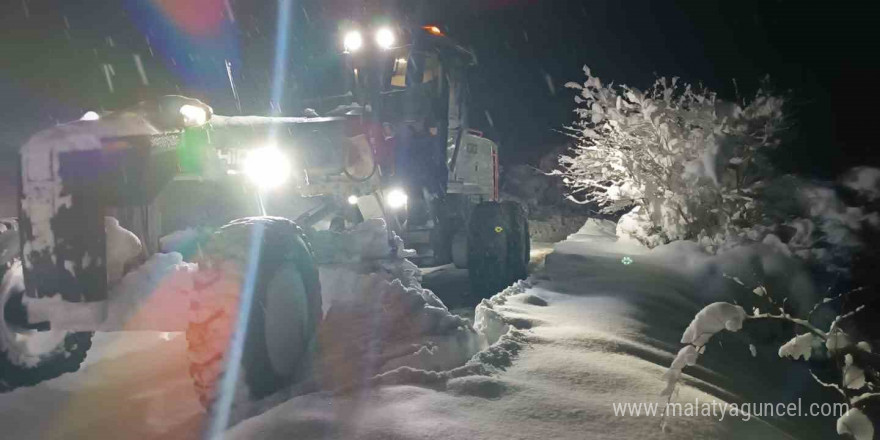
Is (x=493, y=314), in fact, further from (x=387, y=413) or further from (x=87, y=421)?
(x=87, y=421)

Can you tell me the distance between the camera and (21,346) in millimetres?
3340

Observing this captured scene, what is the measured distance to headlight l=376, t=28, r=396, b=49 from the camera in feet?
18.9

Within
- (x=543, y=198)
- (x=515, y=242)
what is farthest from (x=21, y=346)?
(x=543, y=198)

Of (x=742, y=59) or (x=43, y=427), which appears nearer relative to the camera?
(x=43, y=427)

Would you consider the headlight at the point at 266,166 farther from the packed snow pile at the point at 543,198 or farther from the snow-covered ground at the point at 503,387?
the packed snow pile at the point at 543,198

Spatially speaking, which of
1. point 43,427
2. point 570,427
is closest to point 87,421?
point 43,427

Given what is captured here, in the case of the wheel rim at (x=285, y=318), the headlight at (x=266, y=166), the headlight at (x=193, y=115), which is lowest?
the wheel rim at (x=285, y=318)

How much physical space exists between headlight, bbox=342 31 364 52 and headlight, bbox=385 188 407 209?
1.46 m

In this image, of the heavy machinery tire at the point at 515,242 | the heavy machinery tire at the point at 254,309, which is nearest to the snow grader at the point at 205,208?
the heavy machinery tire at the point at 254,309

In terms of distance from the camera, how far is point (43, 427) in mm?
3014

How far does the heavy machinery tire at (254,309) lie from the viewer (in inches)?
106

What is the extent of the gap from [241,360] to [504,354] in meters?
1.34

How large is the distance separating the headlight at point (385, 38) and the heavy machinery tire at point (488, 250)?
2.06 m

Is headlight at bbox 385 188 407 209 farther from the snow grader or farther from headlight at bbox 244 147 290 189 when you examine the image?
headlight at bbox 244 147 290 189
